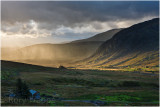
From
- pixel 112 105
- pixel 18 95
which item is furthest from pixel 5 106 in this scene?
pixel 112 105

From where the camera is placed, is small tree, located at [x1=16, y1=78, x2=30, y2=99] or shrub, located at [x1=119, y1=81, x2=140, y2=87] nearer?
small tree, located at [x1=16, y1=78, x2=30, y2=99]

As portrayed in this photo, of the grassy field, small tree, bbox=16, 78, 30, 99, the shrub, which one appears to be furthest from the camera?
the shrub

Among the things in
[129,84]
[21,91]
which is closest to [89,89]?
[129,84]

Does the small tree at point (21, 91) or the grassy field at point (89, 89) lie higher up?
the small tree at point (21, 91)

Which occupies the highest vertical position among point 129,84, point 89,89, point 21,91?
point 21,91

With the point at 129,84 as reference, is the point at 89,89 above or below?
above

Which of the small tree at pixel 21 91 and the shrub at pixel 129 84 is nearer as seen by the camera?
the small tree at pixel 21 91

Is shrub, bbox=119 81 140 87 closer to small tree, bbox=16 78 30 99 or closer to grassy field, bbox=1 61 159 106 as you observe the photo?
grassy field, bbox=1 61 159 106

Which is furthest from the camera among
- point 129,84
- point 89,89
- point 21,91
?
point 129,84

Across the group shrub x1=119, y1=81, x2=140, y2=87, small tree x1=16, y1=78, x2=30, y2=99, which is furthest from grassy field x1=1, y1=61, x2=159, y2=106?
small tree x1=16, y1=78, x2=30, y2=99

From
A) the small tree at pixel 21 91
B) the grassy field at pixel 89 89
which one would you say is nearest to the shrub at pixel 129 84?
the grassy field at pixel 89 89

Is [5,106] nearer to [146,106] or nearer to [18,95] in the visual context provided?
[18,95]

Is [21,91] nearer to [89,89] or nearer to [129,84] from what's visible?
[89,89]

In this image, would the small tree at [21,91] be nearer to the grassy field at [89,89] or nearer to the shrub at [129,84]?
the grassy field at [89,89]
